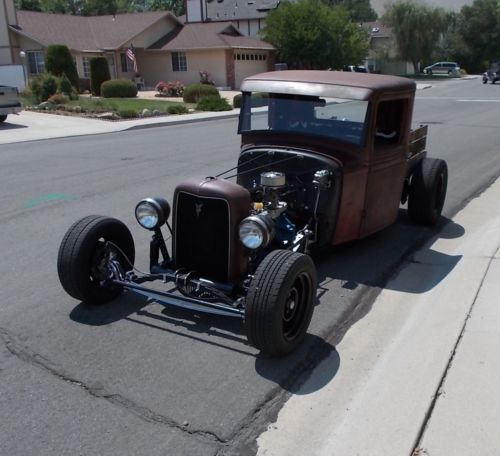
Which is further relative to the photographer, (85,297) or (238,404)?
(85,297)

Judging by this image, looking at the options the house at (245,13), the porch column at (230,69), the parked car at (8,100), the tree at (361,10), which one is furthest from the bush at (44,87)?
the tree at (361,10)

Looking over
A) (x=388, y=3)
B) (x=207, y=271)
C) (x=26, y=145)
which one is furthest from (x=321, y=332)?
(x=388, y=3)

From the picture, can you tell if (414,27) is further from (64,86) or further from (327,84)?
(327,84)

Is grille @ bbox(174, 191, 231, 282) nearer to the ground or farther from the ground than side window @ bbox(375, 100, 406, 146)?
nearer to the ground

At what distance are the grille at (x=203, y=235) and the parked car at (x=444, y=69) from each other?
199 ft

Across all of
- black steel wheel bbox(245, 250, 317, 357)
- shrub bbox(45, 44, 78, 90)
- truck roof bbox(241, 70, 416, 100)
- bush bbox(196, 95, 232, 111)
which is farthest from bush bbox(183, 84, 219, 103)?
black steel wheel bbox(245, 250, 317, 357)

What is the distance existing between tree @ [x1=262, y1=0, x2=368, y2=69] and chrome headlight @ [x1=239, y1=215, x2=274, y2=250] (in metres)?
37.0

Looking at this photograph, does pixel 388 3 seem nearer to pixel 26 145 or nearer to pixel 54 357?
pixel 26 145

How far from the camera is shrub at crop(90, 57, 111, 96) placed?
31453 millimetres

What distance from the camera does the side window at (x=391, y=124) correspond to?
582cm

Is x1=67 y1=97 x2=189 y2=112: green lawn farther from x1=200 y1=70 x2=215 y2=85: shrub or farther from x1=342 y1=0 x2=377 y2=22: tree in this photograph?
x1=342 y1=0 x2=377 y2=22: tree

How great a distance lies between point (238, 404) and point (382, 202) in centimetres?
314

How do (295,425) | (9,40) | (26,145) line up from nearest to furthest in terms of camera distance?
Answer: (295,425)
(26,145)
(9,40)

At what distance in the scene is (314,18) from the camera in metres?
38.8
